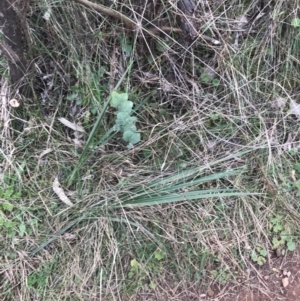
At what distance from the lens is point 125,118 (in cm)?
171

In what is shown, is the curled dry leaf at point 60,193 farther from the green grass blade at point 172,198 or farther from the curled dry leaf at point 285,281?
the curled dry leaf at point 285,281

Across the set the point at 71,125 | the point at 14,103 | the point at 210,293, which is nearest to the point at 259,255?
the point at 210,293

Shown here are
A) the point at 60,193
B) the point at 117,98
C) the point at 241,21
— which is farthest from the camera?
the point at 241,21

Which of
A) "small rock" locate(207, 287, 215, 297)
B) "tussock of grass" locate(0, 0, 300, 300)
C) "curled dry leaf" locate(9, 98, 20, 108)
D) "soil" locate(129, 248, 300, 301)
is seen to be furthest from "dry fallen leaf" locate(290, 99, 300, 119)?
"curled dry leaf" locate(9, 98, 20, 108)

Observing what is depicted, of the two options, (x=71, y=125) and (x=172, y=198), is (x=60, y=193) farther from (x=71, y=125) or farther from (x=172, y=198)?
(x=172, y=198)

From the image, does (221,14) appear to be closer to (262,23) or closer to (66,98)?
(262,23)

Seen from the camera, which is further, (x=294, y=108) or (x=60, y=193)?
(x=294, y=108)

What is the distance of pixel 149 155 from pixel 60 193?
0.38 m

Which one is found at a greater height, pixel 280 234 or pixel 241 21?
pixel 241 21

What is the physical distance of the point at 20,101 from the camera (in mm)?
1857

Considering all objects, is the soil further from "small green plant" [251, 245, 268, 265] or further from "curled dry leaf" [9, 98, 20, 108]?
"curled dry leaf" [9, 98, 20, 108]

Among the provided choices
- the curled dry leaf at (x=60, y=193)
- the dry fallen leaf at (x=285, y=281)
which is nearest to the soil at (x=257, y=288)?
the dry fallen leaf at (x=285, y=281)

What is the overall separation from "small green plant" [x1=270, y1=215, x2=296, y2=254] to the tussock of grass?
3cm

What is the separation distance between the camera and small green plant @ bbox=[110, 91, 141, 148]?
168cm
